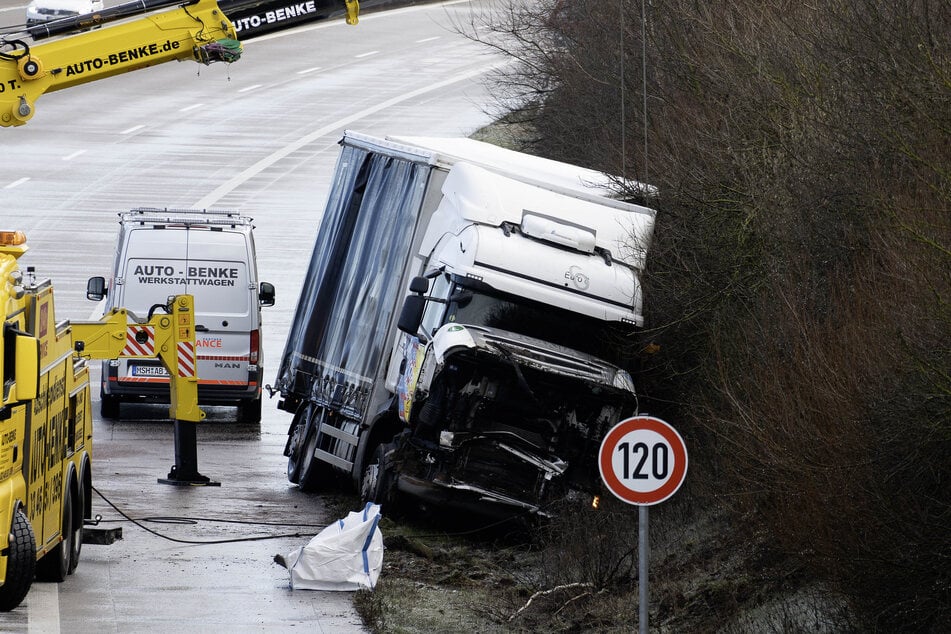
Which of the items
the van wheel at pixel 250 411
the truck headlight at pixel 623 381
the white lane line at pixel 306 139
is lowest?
the white lane line at pixel 306 139

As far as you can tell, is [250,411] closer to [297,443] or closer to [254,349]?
[254,349]

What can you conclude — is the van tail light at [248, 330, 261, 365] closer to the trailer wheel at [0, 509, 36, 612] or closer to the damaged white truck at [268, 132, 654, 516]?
the damaged white truck at [268, 132, 654, 516]

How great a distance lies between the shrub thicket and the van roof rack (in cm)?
585

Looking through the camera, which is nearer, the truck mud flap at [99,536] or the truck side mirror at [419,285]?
the truck side mirror at [419,285]

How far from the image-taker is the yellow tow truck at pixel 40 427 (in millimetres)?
12758

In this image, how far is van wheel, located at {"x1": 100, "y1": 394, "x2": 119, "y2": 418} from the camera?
80.9 ft

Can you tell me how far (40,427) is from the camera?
13992 mm

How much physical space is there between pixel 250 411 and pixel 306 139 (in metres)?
27.0

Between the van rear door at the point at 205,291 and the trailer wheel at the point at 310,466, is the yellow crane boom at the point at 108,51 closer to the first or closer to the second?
the trailer wheel at the point at 310,466

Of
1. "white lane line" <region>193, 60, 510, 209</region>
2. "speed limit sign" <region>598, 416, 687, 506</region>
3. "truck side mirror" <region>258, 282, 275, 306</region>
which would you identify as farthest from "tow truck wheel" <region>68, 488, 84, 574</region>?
"white lane line" <region>193, 60, 510, 209</region>

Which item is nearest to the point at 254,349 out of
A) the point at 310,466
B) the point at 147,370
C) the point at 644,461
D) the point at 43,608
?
the point at 147,370

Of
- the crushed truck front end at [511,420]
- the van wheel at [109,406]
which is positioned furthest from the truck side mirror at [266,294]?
the crushed truck front end at [511,420]

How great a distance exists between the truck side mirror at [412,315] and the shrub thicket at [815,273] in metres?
2.35

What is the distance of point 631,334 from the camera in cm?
1691
